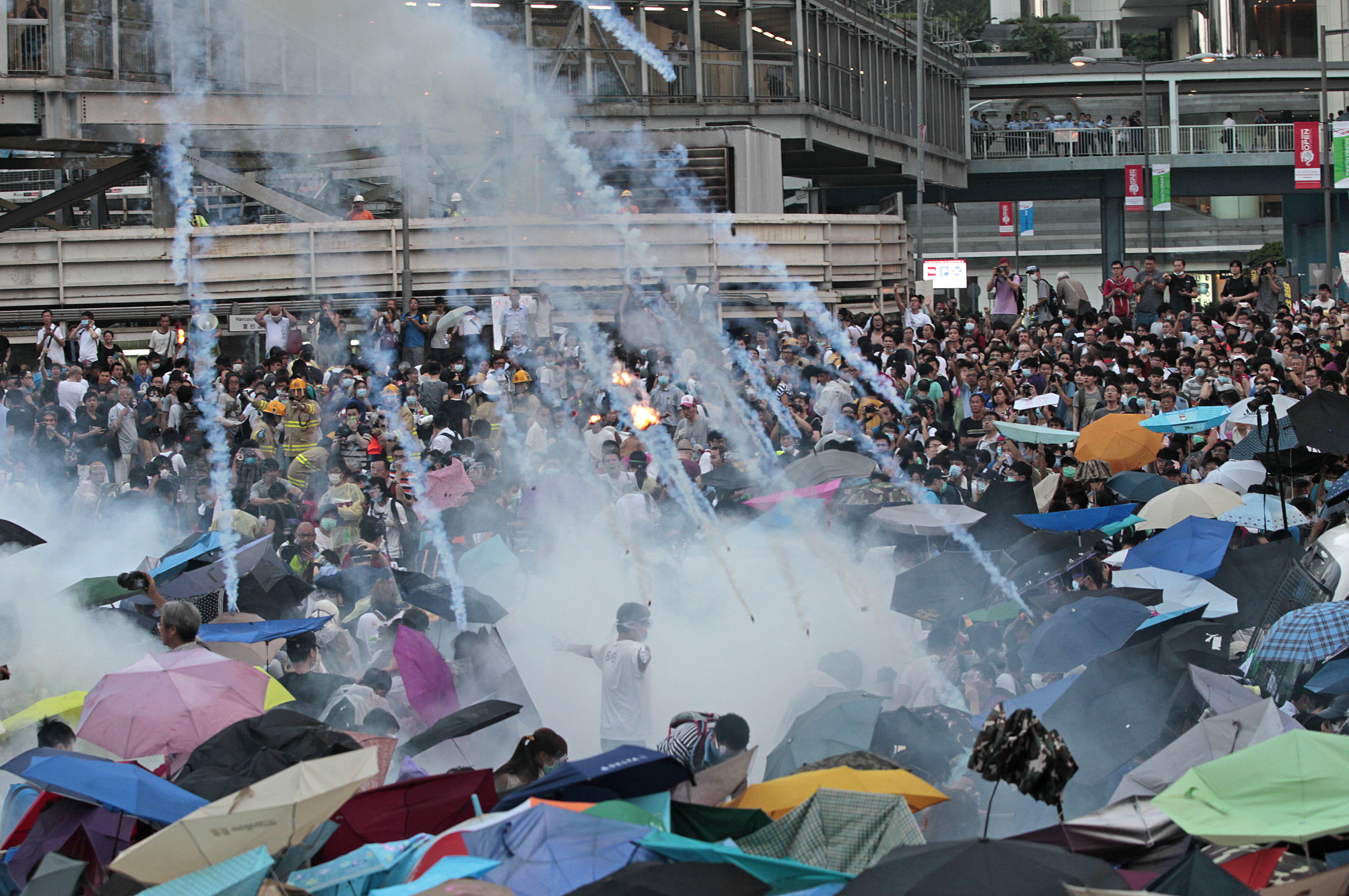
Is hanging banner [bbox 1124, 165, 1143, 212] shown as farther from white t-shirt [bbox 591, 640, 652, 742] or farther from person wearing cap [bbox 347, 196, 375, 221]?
white t-shirt [bbox 591, 640, 652, 742]

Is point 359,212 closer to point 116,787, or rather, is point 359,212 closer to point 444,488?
point 444,488

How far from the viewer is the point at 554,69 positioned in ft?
65.1

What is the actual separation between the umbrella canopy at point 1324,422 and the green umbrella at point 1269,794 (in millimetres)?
4392

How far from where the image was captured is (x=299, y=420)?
1278cm

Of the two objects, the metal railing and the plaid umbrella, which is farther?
the metal railing

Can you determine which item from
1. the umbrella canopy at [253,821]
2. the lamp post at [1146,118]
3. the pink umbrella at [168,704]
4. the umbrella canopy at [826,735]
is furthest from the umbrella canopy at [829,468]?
the lamp post at [1146,118]

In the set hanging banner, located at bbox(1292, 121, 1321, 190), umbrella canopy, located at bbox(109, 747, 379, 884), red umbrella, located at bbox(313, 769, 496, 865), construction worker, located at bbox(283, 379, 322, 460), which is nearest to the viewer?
umbrella canopy, located at bbox(109, 747, 379, 884)

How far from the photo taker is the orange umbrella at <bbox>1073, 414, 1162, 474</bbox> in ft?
32.4

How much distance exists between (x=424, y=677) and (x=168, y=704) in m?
1.46

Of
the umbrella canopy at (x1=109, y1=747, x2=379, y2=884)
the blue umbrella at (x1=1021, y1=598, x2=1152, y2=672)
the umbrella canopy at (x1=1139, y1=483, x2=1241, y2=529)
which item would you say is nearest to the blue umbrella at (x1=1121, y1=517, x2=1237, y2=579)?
the umbrella canopy at (x1=1139, y1=483, x2=1241, y2=529)

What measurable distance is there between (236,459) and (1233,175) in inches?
975

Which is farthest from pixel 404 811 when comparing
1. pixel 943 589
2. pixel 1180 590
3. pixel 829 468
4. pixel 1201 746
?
pixel 829 468

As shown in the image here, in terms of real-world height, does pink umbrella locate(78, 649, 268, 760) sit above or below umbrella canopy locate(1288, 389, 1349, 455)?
below

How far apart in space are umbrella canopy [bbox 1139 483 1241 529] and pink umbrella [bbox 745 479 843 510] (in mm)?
2177
